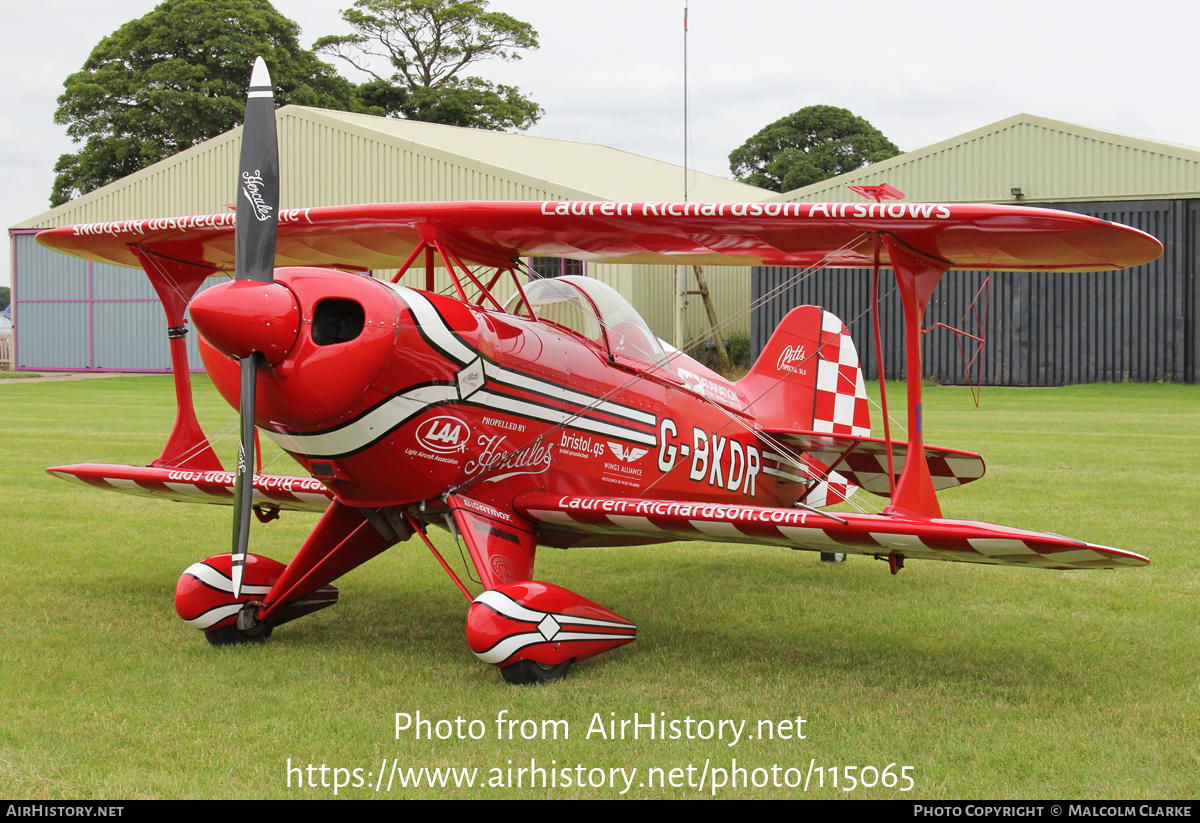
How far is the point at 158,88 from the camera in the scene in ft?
140

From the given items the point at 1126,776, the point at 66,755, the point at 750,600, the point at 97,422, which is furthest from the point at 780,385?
the point at 97,422

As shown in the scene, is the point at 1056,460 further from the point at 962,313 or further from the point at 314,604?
the point at 962,313

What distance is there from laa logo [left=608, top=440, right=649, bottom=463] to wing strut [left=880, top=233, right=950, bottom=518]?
1539 millimetres

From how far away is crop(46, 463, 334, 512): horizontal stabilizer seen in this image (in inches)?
254

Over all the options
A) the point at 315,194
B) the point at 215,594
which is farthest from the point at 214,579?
the point at 315,194

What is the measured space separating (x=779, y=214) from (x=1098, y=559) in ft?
7.23

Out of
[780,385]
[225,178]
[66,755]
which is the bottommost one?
[66,755]

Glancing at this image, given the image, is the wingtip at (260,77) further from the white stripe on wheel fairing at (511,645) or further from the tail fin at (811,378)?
the tail fin at (811,378)

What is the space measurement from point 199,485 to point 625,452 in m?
2.71

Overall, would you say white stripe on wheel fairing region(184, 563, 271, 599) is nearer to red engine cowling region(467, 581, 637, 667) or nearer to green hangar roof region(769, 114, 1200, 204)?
red engine cowling region(467, 581, 637, 667)

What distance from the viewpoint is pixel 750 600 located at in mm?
7070

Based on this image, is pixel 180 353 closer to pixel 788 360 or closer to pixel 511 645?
pixel 511 645

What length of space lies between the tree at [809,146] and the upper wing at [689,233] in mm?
62766

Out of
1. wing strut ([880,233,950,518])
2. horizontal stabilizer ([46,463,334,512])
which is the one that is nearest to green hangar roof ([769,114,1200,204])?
wing strut ([880,233,950,518])
